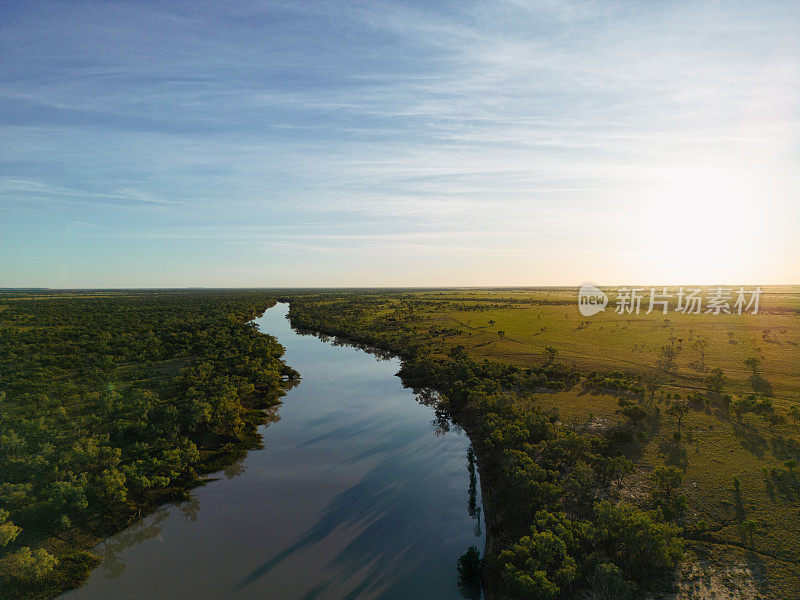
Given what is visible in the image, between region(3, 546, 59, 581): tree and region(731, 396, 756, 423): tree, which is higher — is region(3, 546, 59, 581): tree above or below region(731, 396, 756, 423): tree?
below

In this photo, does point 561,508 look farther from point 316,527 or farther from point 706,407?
point 706,407

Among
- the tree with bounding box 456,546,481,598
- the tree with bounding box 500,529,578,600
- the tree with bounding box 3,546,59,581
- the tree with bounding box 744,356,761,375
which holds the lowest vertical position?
the tree with bounding box 456,546,481,598

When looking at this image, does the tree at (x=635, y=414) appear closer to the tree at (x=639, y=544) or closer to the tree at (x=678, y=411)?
the tree at (x=678, y=411)

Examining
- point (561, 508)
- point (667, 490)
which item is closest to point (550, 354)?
point (667, 490)

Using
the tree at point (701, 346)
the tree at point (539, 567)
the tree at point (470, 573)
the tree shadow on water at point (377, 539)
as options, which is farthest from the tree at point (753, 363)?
the tree at point (470, 573)

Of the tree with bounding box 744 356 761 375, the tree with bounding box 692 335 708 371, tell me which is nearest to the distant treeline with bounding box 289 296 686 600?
the tree with bounding box 744 356 761 375

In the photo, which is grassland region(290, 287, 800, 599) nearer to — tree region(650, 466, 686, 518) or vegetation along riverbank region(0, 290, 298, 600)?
tree region(650, 466, 686, 518)
